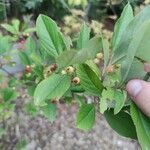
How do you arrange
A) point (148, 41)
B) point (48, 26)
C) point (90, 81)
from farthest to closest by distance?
point (48, 26) < point (90, 81) < point (148, 41)

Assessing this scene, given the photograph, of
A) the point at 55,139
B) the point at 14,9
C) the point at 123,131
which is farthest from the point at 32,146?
the point at 123,131

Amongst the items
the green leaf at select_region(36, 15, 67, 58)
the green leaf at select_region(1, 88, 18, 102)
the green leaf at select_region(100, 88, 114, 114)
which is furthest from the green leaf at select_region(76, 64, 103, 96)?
the green leaf at select_region(1, 88, 18, 102)

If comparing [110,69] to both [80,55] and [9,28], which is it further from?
A: [9,28]

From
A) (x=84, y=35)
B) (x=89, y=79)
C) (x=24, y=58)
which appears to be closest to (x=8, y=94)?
(x=24, y=58)

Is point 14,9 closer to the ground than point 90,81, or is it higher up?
closer to the ground

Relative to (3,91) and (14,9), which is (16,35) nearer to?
(3,91)
